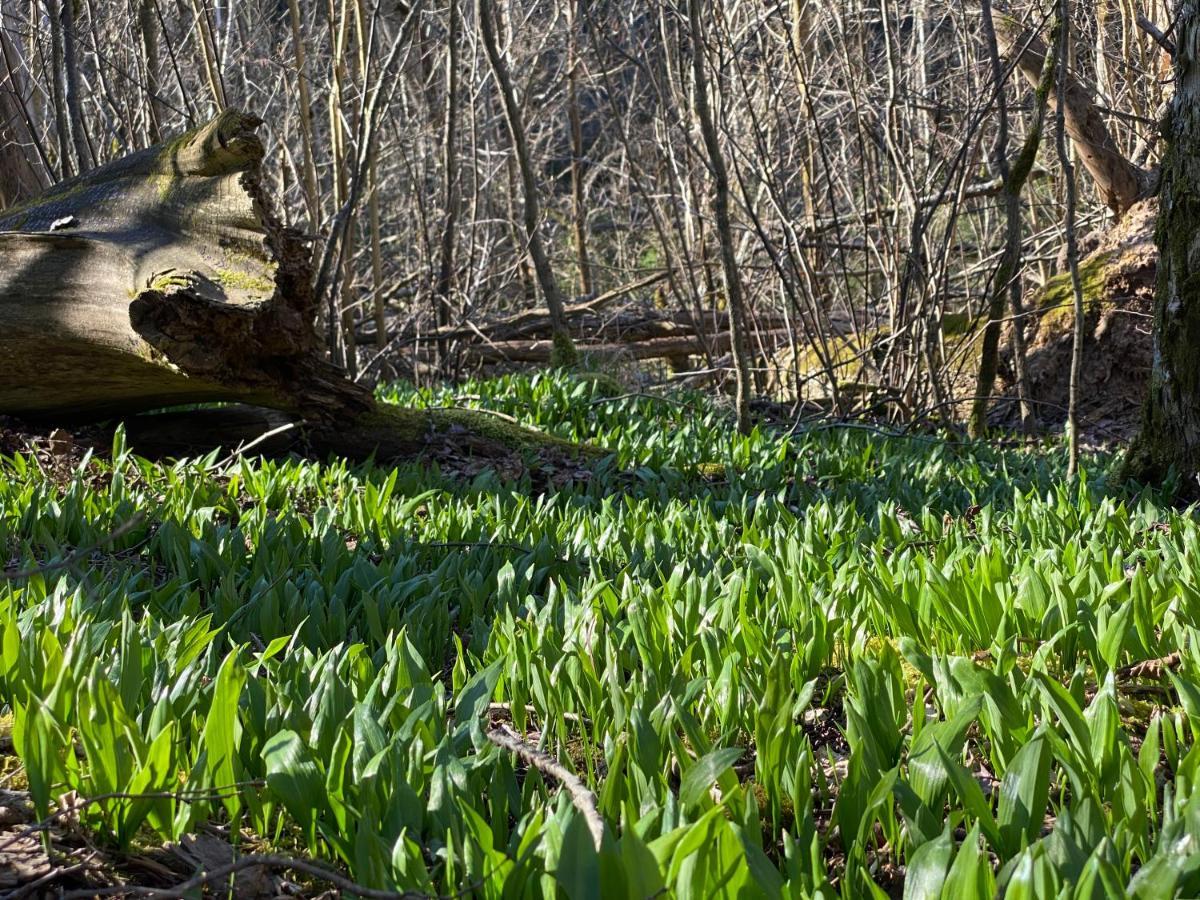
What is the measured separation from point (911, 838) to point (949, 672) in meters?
0.61

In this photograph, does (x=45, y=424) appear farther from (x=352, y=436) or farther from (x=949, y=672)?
(x=949, y=672)

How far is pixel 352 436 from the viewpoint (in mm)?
5582

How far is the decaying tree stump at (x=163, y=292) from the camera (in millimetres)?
4523

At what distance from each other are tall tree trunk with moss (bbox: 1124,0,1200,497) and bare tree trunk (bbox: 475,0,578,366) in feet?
14.0

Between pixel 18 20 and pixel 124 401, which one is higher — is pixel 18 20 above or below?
above

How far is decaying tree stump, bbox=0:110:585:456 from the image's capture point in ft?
14.8

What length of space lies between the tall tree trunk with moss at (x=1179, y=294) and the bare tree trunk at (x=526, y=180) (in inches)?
168

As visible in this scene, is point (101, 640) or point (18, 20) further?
point (18, 20)

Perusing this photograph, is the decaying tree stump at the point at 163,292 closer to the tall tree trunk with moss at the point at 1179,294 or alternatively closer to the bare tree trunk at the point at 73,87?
the bare tree trunk at the point at 73,87

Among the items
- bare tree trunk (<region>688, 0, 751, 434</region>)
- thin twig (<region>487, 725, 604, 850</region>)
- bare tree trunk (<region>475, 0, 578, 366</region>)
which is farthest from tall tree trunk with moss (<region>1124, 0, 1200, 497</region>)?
bare tree trunk (<region>475, 0, 578, 366</region>)

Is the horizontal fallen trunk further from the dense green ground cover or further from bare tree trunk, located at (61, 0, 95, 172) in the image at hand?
the dense green ground cover

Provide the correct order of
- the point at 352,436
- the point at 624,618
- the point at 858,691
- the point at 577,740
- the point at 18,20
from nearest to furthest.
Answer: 1. the point at 858,691
2. the point at 577,740
3. the point at 624,618
4. the point at 352,436
5. the point at 18,20

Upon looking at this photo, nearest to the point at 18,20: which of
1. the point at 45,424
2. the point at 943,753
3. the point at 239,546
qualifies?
the point at 45,424

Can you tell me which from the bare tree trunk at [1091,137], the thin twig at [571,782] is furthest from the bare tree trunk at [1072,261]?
the thin twig at [571,782]
